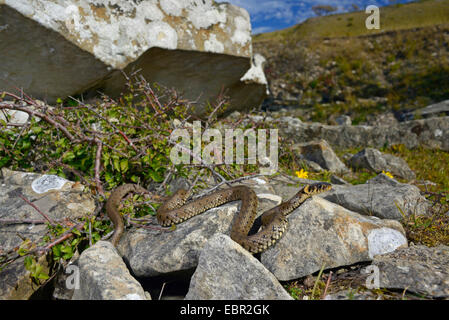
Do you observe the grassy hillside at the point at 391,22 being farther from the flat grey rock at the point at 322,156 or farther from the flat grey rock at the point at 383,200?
the flat grey rock at the point at 383,200

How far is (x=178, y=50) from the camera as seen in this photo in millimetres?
6434

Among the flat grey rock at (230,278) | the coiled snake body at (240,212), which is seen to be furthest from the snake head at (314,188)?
the flat grey rock at (230,278)

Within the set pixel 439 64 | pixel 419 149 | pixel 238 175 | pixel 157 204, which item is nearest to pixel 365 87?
pixel 439 64

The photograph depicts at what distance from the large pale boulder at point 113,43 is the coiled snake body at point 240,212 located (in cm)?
268

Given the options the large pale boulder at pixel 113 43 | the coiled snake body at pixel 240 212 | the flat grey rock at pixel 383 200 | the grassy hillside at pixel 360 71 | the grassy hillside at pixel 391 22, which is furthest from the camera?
the grassy hillside at pixel 391 22

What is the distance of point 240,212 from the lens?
3963 mm

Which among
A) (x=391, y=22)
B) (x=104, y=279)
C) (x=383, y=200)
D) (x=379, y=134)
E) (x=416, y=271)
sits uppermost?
(x=391, y=22)

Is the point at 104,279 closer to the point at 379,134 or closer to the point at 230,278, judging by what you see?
the point at 230,278

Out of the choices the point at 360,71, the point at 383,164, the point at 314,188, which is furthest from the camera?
the point at 360,71

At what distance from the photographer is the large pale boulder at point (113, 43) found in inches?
204

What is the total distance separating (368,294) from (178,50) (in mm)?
5408

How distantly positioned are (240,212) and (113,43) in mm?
3961

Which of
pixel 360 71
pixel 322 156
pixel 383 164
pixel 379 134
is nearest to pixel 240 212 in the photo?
pixel 322 156
